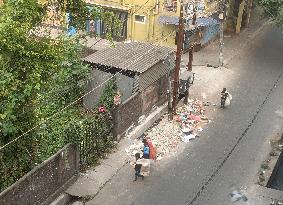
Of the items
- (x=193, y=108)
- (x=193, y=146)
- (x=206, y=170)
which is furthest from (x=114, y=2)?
(x=206, y=170)

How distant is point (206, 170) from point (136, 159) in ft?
8.85

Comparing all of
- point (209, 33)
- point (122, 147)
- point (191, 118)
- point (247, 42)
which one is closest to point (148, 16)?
point (209, 33)

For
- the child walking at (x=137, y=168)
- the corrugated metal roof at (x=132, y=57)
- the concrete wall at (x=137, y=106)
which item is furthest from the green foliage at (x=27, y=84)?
the corrugated metal roof at (x=132, y=57)

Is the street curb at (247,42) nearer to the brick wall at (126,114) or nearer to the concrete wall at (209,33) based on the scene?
the concrete wall at (209,33)

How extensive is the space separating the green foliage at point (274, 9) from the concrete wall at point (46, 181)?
50.0 feet

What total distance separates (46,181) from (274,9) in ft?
58.2

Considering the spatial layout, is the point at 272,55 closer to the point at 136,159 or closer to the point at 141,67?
the point at 141,67

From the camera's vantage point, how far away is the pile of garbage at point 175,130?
1812 centimetres

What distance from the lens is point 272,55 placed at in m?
29.2

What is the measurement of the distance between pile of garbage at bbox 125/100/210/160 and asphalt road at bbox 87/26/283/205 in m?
0.47

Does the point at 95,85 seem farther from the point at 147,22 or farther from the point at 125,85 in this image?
the point at 147,22

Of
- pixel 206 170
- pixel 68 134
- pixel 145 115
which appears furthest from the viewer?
pixel 145 115

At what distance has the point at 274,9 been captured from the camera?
26031mm

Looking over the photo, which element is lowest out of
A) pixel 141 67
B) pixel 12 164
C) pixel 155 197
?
pixel 155 197
